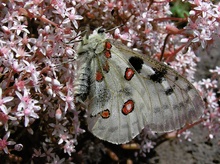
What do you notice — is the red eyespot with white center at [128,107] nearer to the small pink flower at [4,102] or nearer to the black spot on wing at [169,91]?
the black spot on wing at [169,91]

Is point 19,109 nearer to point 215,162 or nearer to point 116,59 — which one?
point 116,59

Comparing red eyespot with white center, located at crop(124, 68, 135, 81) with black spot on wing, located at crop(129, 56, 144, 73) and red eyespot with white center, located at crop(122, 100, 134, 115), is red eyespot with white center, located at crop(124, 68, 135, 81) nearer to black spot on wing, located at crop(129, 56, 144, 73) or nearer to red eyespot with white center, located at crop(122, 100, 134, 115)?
black spot on wing, located at crop(129, 56, 144, 73)

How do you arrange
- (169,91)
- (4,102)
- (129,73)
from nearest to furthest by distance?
(4,102) < (169,91) < (129,73)

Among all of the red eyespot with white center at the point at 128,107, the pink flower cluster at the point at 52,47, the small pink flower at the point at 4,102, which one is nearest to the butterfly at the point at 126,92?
the red eyespot with white center at the point at 128,107

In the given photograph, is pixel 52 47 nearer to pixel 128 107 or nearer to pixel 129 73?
pixel 129 73

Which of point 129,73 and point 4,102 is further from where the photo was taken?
point 129,73

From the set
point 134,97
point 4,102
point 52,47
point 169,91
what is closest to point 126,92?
point 134,97
